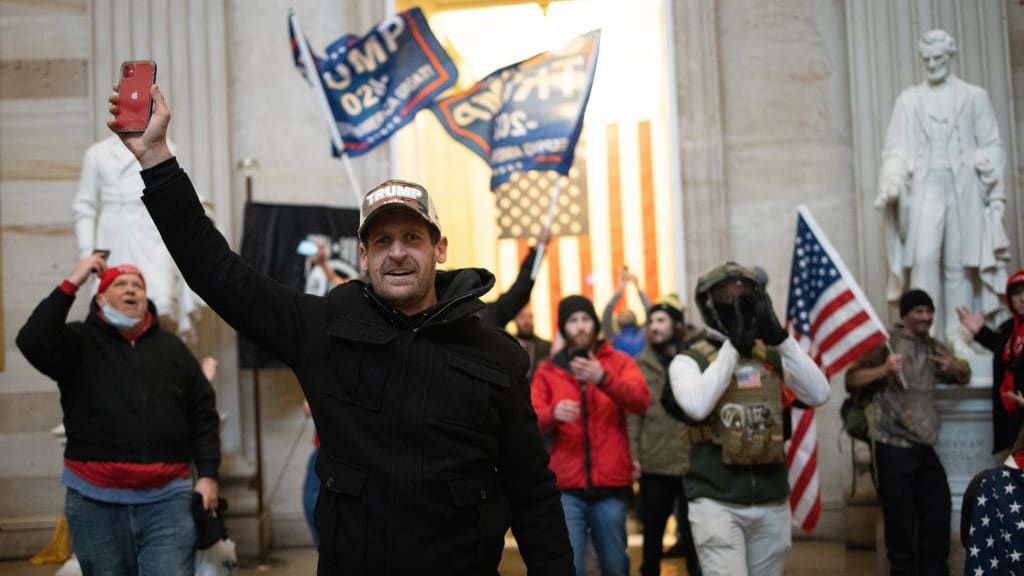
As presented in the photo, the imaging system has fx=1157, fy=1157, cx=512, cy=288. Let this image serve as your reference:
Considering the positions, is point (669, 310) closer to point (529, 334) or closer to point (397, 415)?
point (529, 334)

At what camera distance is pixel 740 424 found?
203 inches

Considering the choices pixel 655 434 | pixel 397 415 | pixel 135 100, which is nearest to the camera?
pixel 135 100

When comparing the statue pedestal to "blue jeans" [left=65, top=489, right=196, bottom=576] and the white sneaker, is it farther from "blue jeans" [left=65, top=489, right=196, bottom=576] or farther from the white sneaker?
the white sneaker

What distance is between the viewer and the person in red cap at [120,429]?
4922 mm

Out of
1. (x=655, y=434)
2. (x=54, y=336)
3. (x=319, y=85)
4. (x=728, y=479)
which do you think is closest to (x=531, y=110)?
(x=319, y=85)

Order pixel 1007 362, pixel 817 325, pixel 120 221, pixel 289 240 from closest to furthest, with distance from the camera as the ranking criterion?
pixel 1007 362 < pixel 817 325 < pixel 120 221 < pixel 289 240

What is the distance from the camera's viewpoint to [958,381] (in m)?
7.10

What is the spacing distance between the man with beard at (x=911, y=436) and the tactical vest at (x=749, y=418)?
5.76 feet

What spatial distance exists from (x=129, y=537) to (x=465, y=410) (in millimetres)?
2726

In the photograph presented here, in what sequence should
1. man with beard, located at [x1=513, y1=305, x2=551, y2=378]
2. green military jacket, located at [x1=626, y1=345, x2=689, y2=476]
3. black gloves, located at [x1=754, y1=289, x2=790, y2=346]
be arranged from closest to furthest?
1. black gloves, located at [x1=754, y1=289, x2=790, y2=346]
2. green military jacket, located at [x1=626, y1=345, x2=689, y2=476]
3. man with beard, located at [x1=513, y1=305, x2=551, y2=378]

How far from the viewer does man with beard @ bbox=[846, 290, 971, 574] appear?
6.71 meters

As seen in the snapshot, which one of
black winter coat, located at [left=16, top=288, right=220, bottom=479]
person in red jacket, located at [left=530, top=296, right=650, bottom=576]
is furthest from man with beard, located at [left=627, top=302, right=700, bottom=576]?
black winter coat, located at [left=16, top=288, right=220, bottom=479]

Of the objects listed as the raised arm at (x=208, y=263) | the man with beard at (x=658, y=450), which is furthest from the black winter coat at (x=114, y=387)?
the man with beard at (x=658, y=450)

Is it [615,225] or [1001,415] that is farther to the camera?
[615,225]
